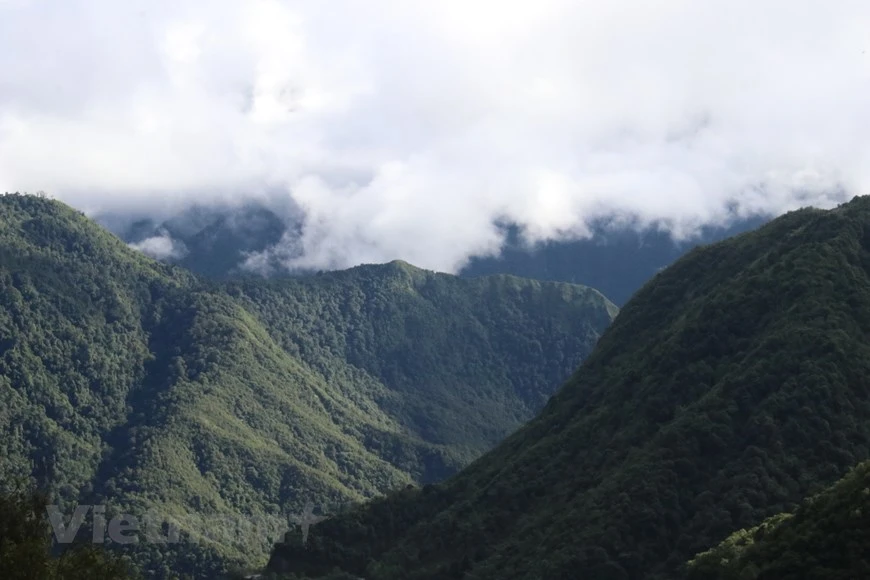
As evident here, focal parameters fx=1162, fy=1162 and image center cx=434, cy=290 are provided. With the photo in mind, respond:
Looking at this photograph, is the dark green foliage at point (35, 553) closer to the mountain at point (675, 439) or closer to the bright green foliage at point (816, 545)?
the bright green foliage at point (816, 545)

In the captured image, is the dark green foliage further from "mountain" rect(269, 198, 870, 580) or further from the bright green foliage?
"mountain" rect(269, 198, 870, 580)

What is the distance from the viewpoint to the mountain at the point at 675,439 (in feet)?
385

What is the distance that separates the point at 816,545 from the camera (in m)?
85.2

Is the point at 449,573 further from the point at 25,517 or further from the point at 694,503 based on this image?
the point at 25,517

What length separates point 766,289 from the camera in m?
A: 144

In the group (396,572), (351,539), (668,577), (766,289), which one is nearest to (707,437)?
(668,577)

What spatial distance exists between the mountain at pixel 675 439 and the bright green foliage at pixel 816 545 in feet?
63.7

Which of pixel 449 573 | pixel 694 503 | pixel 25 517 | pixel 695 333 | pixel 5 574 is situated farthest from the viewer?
pixel 695 333

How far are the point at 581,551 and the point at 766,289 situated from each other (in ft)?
151

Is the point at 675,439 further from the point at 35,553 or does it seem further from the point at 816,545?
the point at 35,553

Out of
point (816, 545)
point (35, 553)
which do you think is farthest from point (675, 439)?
point (35, 553)

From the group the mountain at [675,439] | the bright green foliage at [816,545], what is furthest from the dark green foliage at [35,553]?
the mountain at [675,439]

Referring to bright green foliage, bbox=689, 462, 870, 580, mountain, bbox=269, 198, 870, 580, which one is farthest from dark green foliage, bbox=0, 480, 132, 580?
mountain, bbox=269, 198, 870, 580

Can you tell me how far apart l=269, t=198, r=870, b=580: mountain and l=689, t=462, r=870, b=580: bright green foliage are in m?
19.4
